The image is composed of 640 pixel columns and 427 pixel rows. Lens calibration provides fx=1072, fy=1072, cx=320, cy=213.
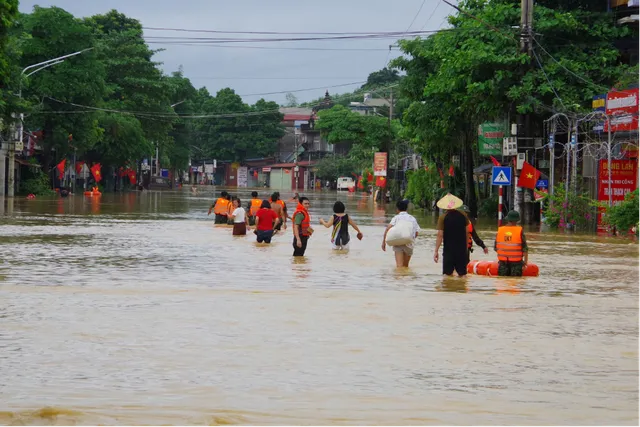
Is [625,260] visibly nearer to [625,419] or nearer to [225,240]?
[225,240]

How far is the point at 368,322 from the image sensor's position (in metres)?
12.8

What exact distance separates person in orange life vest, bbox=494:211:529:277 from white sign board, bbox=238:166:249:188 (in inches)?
5185

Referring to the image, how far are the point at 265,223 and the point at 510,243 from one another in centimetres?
982

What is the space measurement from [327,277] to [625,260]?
27.2 ft

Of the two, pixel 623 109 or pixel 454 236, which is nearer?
pixel 454 236

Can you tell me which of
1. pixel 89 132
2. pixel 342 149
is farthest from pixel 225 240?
pixel 342 149

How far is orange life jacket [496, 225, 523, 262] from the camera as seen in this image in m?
18.1

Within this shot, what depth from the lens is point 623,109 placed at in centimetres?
3222

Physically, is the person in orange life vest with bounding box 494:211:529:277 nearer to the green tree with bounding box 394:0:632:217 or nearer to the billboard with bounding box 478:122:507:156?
the green tree with bounding box 394:0:632:217

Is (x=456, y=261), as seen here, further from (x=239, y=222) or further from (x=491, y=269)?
(x=239, y=222)

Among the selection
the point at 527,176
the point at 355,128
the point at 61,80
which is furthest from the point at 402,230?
the point at 355,128

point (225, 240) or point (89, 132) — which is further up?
point (89, 132)

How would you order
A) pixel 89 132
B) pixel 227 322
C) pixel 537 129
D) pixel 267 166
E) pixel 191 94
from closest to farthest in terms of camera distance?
pixel 227 322
pixel 537 129
pixel 89 132
pixel 191 94
pixel 267 166

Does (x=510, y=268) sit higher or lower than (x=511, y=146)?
Result: lower
